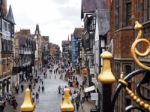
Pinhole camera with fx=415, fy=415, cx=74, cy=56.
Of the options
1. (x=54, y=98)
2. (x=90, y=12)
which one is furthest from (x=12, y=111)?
(x=90, y=12)

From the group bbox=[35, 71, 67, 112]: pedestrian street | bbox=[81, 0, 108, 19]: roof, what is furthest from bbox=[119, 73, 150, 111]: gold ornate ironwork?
bbox=[81, 0, 108, 19]: roof

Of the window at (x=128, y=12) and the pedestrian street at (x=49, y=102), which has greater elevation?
the window at (x=128, y=12)

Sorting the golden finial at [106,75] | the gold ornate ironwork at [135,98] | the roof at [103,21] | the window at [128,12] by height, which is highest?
the roof at [103,21]

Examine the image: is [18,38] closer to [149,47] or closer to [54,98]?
[54,98]

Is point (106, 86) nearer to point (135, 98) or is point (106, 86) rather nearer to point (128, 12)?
point (135, 98)

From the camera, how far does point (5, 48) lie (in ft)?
207

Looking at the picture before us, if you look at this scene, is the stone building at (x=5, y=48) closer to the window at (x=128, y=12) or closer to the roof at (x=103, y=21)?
the roof at (x=103, y=21)

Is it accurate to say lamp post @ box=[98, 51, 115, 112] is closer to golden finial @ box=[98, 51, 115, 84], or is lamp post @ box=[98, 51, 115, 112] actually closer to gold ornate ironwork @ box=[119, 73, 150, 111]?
golden finial @ box=[98, 51, 115, 84]

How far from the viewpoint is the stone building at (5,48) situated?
190ft

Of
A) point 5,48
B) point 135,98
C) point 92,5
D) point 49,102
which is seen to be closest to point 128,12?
point 135,98

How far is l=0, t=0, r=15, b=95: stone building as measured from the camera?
57.9 metres

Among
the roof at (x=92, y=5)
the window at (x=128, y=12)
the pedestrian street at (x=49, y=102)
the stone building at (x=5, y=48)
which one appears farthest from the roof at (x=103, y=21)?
the window at (x=128, y=12)

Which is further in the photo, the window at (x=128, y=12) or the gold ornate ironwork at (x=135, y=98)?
the window at (x=128, y=12)

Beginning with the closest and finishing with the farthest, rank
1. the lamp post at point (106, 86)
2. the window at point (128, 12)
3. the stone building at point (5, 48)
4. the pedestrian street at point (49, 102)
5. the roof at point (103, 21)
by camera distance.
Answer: the lamp post at point (106, 86) < the window at point (128, 12) < the roof at point (103, 21) < the pedestrian street at point (49, 102) < the stone building at point (5, 48)
